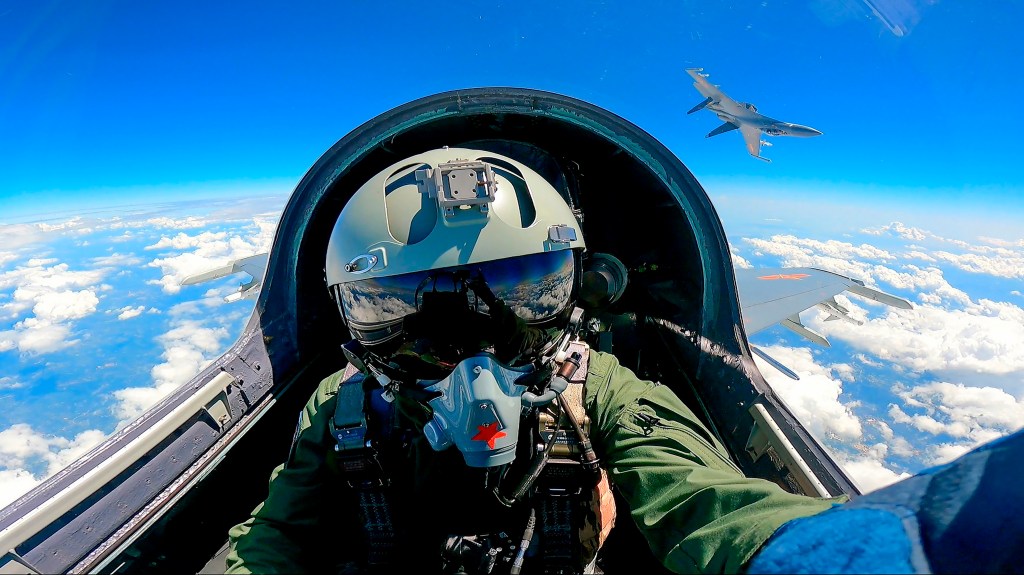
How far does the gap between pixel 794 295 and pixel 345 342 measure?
198 inches

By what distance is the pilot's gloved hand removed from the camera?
1.71ft

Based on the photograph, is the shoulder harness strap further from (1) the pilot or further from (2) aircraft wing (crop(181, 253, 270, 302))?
(2) aircraft wing (crop(181, 253, 270, 302))

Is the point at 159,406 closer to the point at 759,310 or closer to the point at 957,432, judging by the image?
the point at 759,310

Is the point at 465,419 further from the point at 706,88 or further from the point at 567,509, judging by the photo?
the point at 706,88

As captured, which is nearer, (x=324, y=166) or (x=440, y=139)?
(x=324, y=166)

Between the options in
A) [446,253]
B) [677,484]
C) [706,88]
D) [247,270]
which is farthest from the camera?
[706,88]

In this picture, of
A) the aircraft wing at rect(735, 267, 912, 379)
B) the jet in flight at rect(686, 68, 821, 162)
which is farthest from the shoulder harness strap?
the jet in flight at rect(686, 68, 821, 162)

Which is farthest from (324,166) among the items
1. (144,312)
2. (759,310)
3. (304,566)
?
(144,312)

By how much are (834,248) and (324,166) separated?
393 feet

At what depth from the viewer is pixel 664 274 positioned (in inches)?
109

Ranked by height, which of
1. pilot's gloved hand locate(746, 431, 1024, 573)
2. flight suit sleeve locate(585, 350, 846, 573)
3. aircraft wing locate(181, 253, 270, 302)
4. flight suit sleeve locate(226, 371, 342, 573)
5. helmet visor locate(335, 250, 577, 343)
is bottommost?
flight suit sleeve locate(226, 371, 342, 573)

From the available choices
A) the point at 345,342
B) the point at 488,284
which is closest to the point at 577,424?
the point at 488,284

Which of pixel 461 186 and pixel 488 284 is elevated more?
pixel 461 186

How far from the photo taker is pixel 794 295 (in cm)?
493
